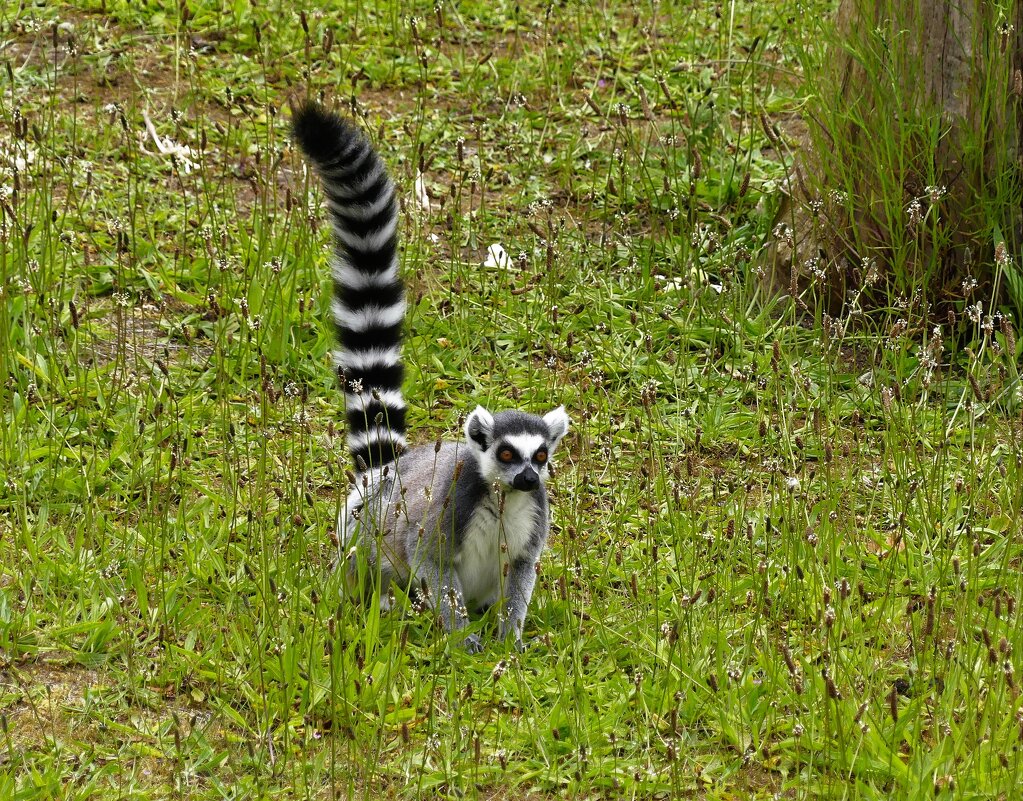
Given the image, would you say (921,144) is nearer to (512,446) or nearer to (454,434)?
(454,434)

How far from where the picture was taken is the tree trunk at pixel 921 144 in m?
5.82

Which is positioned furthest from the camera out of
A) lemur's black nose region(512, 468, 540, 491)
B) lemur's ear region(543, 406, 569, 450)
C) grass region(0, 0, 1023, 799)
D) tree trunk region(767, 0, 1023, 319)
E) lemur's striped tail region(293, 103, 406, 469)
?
tree trunk region(767, 0, 1023, 319)

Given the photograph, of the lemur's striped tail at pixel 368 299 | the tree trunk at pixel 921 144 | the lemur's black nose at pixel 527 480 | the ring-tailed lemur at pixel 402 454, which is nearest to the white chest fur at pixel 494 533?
the ring-tailed lemur at pixel 402 454

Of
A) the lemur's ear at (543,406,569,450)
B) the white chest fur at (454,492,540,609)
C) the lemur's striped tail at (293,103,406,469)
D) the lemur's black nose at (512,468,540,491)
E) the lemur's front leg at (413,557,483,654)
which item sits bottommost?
the lemur's front leg at (413,557,483,654)

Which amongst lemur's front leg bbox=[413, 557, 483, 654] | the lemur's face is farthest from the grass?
the lemur's face

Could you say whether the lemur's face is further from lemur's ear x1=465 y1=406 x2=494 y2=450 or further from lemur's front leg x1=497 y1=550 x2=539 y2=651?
lemur's front leg x1=497 y1=550 x2=539 y2=651

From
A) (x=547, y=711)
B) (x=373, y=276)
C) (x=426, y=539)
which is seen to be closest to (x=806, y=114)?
(x=373, y=276)

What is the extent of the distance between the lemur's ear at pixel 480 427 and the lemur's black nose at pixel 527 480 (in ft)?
0.73

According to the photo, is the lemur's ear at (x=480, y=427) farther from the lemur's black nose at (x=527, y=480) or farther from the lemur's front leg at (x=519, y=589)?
the lemur's front leg at (x=519, y=589)

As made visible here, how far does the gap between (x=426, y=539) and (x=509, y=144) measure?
3852 millimetres

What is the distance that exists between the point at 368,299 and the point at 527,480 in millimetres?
1044

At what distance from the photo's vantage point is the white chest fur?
Answer: 467cm

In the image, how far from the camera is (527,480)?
4484mm

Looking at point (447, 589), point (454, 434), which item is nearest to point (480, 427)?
point (447, 589)
